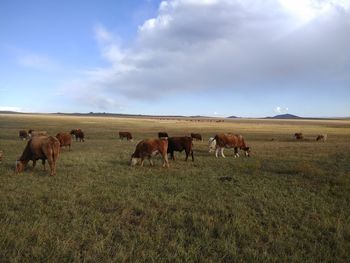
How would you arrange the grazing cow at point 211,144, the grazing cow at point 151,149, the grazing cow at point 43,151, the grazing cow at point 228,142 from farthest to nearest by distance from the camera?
1. the grazing cow at point 211,144
2. the grazing cow at point 228,142
3. the grazing cow at point 151,149
4. the grazing cow at point 43,151

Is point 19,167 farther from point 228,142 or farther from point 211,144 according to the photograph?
point 211,144

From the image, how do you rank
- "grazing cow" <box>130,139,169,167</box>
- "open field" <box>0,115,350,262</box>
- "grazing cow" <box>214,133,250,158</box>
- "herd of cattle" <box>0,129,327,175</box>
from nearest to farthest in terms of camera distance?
"open field" <box>0,115,350,262</box> < "herd of cattle" <box>0,129,327,175</box> < "grazing cow" <box>130,139,169,167</box> < "grazing cow" <box>214,133,250,158</box>

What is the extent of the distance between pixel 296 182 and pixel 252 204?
3697 millimetres

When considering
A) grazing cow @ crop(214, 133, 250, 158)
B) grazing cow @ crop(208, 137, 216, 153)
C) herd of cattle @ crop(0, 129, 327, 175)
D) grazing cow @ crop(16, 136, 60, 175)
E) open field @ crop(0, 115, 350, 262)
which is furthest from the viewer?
grazing cow @ crop(208, 137, 216, 153)

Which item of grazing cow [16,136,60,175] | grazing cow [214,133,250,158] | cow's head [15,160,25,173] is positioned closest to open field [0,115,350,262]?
cow's head [15,160,25,173]

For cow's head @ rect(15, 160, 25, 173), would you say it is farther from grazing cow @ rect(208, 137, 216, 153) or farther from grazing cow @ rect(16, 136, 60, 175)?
grazing cow @ rect(208, 137, 216, 153)

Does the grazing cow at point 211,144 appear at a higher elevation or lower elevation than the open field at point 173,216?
higher

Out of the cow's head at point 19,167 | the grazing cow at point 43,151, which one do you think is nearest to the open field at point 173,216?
the cow's head at point 19,167

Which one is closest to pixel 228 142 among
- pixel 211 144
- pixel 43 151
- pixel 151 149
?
pixel 211 144

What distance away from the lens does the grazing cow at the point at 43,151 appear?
13406mm

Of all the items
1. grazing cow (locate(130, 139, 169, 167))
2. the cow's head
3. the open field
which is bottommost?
the open field

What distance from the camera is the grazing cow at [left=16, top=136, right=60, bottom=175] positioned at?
13406mm

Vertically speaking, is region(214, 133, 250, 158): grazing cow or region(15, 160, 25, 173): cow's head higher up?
region(214, 133, 250, 158): grazing cow

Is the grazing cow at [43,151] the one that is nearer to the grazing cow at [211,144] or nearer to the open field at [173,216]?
the open field at [173,216]
